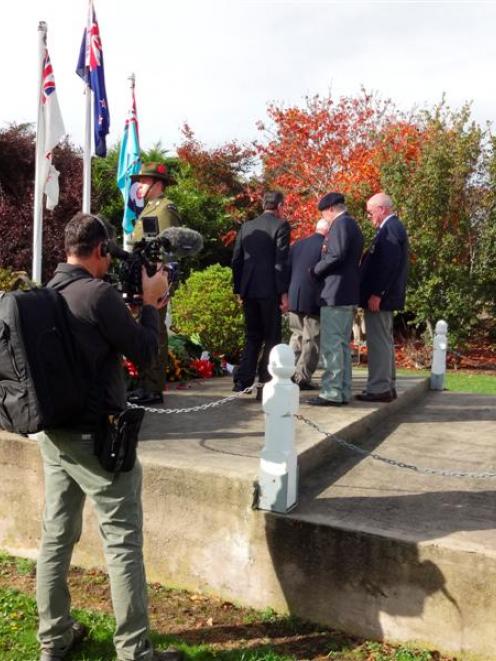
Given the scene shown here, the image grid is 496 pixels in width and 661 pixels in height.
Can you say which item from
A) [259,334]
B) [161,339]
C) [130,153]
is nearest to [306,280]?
[259,334]

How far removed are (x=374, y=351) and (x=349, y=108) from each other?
18.1m

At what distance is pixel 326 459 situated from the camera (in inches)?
189

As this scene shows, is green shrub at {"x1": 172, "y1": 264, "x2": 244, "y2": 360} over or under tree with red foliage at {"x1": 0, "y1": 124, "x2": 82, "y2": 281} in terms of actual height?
under

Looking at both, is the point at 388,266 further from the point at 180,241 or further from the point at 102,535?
the point at 102,535

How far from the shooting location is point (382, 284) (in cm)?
597

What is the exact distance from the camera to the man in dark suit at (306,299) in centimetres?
657

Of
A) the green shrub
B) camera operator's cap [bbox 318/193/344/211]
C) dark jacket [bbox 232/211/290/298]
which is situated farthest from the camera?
the green shrub

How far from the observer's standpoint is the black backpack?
273cm

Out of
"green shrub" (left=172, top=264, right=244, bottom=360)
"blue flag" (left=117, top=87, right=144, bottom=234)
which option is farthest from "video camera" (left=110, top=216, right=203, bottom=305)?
"blue flag" (left=117, top=87, right=144, bottom=234)

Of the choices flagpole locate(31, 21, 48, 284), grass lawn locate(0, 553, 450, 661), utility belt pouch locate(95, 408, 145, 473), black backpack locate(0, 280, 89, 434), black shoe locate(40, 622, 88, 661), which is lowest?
grass lawn locate(0, 553, 450, 661)

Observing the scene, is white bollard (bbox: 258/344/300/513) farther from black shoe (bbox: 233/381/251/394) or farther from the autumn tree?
the autumn tree

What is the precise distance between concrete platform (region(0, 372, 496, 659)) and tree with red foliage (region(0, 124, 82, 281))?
556 inches

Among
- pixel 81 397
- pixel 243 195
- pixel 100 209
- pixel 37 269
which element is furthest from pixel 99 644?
pixel 243 195

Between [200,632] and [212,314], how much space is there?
22.7ft
